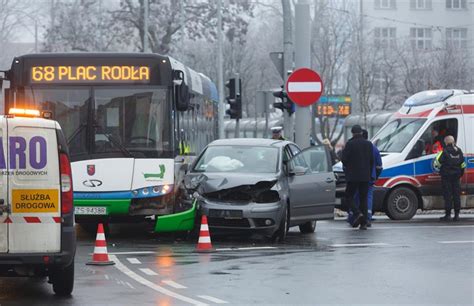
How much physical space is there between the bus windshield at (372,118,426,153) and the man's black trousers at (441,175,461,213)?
45.4 inches

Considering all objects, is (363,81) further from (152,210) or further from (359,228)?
(152,210)

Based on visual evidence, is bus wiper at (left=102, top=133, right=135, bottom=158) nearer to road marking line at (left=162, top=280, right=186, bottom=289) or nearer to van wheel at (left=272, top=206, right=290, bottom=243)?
van wheel at (left=272, top=206, right=290, bottom=243)

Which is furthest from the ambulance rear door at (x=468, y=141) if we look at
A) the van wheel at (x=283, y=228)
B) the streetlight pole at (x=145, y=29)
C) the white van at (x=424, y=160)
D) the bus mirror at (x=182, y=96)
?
the streetlight pole at (x=145, y=29)

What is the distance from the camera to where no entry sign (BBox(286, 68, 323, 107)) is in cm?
2370

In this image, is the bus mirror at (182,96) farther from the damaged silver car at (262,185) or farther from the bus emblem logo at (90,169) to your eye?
the bus emblem logo at (90,169)

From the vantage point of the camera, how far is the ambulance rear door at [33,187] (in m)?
10.9

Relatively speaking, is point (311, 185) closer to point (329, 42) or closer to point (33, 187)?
point (33, 187)

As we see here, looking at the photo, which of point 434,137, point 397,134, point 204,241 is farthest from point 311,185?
point 397,134

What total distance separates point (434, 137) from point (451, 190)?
3.89 ft

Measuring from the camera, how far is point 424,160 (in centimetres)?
2297

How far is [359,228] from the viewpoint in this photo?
67.3 ft

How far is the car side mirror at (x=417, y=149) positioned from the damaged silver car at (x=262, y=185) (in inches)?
152

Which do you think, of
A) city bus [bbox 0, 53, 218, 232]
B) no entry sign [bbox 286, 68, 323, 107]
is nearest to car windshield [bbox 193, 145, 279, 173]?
city bus [bbox 0, 53, 218, 232]

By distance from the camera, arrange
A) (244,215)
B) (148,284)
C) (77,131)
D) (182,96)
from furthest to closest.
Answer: (182,96) < (77,131) < (244,215) < (148,284)
